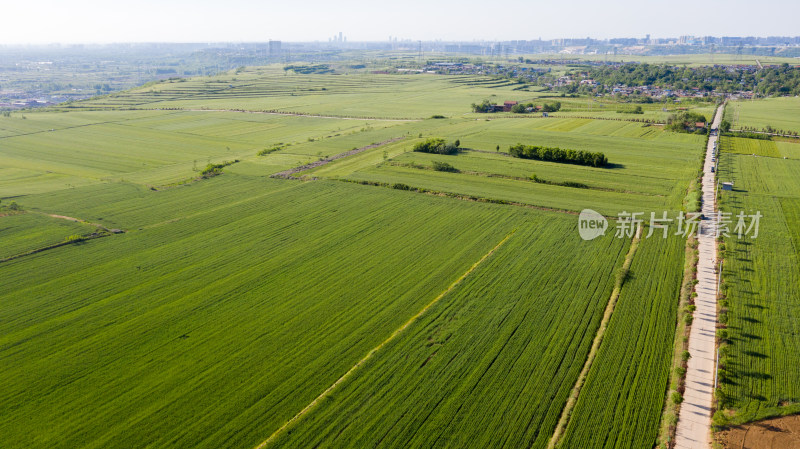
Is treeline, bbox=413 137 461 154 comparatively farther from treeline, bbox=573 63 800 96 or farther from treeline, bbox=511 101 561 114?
treeline, bbox=573 63 800 96

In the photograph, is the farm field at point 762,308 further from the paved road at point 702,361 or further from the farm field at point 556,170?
the farm field at point 556,170

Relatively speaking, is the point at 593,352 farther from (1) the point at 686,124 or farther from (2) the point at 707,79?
(2) the point at 707,79

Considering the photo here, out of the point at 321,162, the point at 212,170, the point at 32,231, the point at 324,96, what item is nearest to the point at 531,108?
the point at 324,96

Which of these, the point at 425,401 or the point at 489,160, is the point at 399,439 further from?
the point at 489,160

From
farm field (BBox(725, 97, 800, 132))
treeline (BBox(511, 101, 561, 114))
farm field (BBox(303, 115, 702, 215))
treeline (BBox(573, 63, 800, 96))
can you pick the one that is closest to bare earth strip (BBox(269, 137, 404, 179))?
farm field (BBox(303, 115, 702, 215))

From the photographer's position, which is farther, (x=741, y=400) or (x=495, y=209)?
(x=495, y=209)

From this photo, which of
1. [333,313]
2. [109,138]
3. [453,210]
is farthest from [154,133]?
[333,313]

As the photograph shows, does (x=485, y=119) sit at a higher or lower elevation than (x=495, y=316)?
higher

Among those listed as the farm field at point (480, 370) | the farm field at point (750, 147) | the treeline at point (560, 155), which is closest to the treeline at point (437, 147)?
the treeline at point (560, 155)
